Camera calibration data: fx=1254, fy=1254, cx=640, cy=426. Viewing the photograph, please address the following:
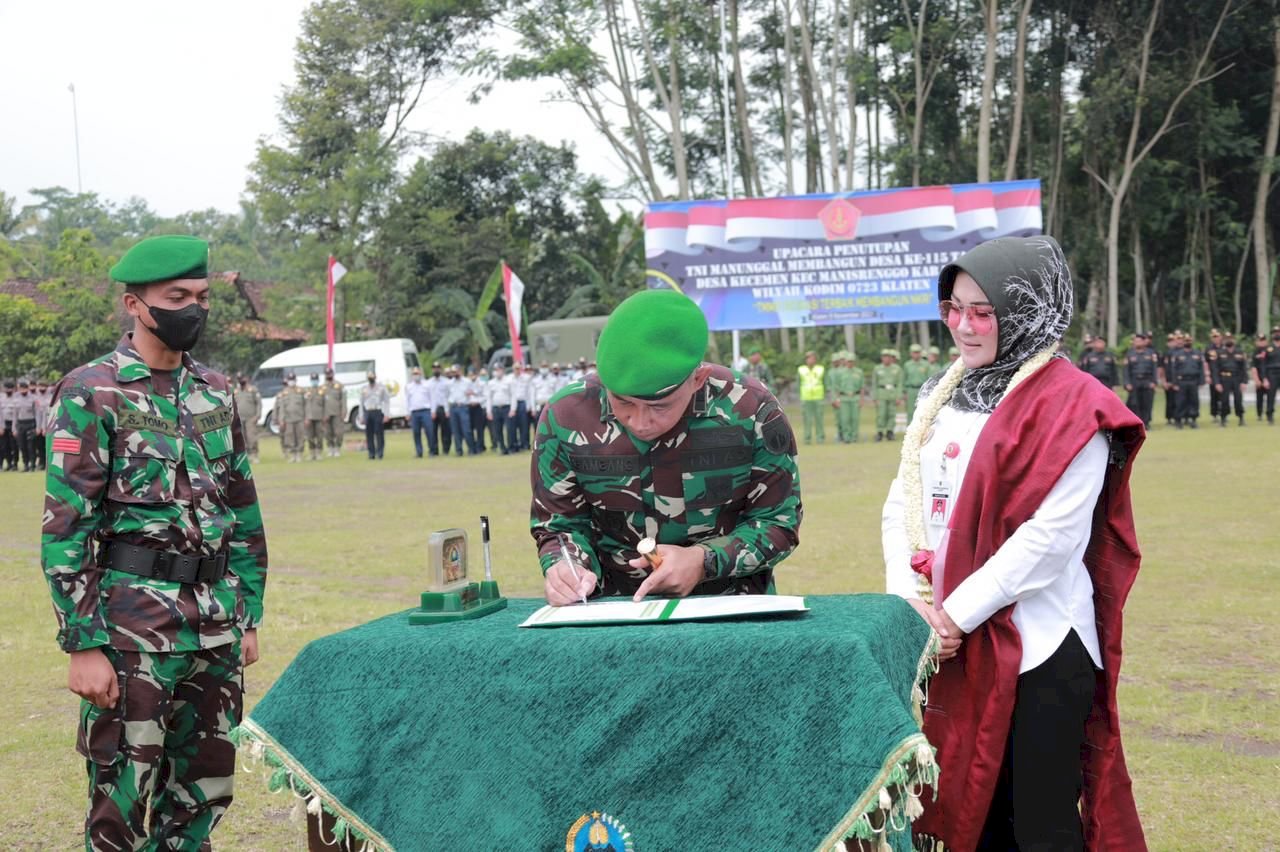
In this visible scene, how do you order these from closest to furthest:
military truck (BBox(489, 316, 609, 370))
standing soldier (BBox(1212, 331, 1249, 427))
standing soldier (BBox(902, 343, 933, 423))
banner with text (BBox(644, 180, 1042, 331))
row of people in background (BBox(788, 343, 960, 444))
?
standing soldier (BBox(1212, 331, 1249, 427)), standing soldier (BBox(902, 343, 933, 423)), row of people in background (BBox(788, 343, 960, 444)), banner with text (BBox(644, 180, 1042, 331)), military truck (BBox(489, 316, 609, 370))

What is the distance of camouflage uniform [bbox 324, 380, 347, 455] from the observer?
23.2 m

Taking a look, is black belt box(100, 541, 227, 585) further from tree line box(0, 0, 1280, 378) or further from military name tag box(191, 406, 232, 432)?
tree line box(0, 0, 1280, 378)

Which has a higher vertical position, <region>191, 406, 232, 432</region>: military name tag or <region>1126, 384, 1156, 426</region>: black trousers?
<region>191, 406, 232, 432</region>: military name tag

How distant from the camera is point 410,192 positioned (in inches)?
1544

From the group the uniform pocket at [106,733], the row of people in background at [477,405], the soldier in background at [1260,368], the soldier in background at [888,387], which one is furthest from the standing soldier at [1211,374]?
the uniform pocket at [106,733]

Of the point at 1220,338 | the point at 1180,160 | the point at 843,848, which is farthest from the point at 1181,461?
the point at 1180,160

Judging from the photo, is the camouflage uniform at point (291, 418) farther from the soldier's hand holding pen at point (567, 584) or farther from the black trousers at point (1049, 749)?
the black trousers at point (1049, 749)

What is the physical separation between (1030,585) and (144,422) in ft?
7.24

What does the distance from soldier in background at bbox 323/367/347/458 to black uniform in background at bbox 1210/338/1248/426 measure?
15.4m

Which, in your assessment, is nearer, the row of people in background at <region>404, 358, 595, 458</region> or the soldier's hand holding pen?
the soldier's hand holding pen

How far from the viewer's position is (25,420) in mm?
24297

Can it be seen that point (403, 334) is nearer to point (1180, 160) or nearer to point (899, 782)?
point (1180, 160)

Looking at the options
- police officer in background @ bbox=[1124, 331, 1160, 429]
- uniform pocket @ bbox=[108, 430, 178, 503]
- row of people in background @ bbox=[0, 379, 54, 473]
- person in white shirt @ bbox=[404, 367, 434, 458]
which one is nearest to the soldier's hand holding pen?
uniform pocket @ bbox=[108, 430, 178, 503]

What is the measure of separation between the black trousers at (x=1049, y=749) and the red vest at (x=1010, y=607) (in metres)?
0.05
